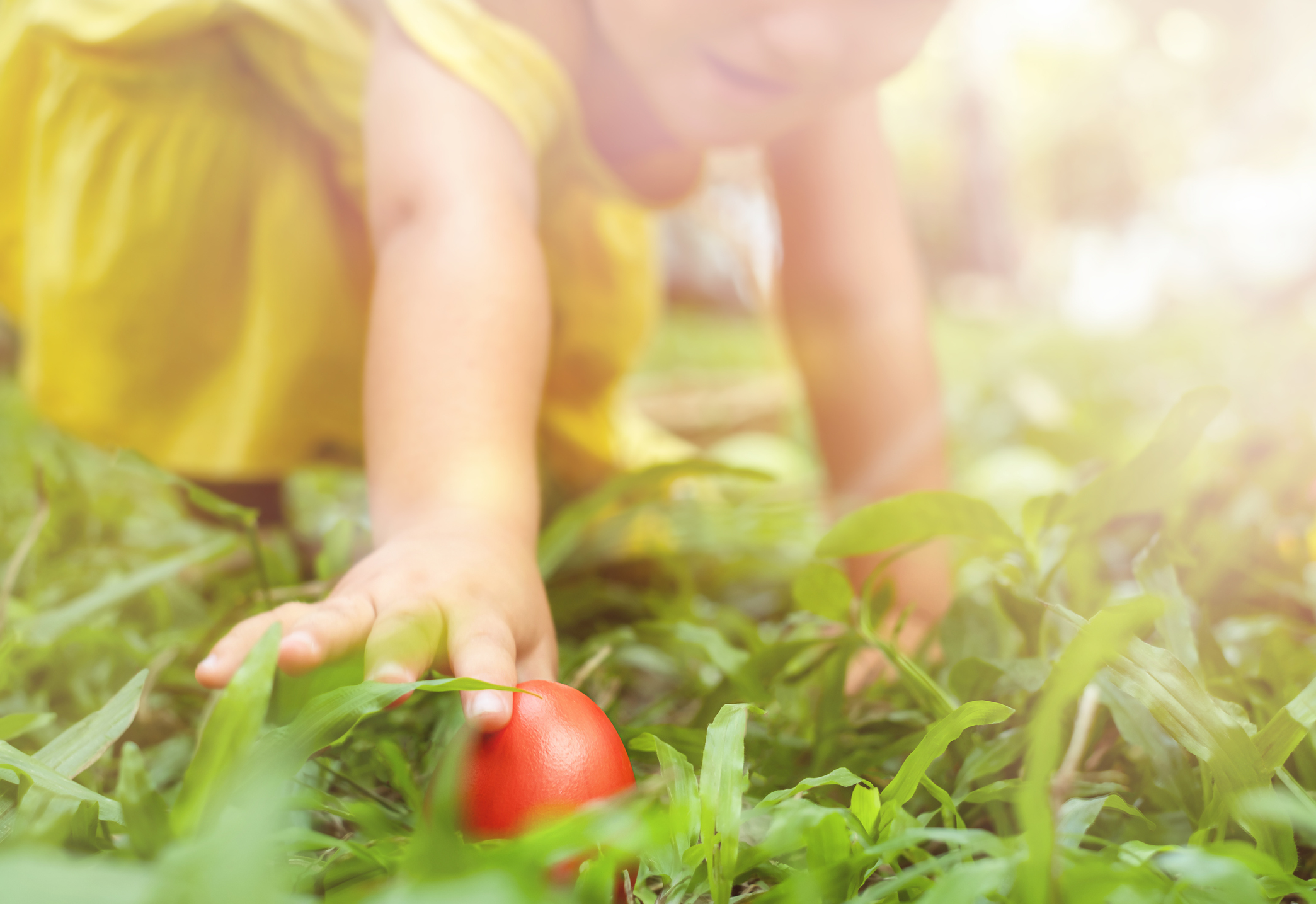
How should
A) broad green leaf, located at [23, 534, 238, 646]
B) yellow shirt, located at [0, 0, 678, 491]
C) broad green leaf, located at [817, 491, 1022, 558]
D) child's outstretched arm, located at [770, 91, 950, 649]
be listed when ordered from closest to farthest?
broad green leaf, located at [817, 491, 1022, 558], broad green leaf, located at [23, 534, 238, 646], yellow shirt, located at [0, 0, 678, 491], child's outstretched arm, located at [770, 91, 950, 649]

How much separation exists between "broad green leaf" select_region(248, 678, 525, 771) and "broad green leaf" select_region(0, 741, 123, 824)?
7cm

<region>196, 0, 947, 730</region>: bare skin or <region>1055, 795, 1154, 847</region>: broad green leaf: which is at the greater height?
<region>196, 0, 947, 730</region>: bare skin

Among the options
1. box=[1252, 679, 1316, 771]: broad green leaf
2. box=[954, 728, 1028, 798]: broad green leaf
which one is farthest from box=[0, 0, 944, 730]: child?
box=[1252, 679, 1316, 771]: broad green leaf

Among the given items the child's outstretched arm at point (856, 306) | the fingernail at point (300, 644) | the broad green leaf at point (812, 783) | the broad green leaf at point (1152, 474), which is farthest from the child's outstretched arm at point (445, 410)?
the child's outstretched arm at point (856, 306)

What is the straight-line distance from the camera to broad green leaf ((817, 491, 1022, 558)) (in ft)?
1.76

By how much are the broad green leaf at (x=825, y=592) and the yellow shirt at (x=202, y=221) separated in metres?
0.63

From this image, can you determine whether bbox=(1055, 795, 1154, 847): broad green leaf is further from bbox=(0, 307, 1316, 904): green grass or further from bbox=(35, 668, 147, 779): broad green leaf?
bbox=(35, 668, 147, 779): broad green leaf

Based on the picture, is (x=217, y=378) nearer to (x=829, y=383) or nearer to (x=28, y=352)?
(x=28, y=352)

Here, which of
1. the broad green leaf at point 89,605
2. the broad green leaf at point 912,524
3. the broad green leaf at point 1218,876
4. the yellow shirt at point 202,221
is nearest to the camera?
the broad green leaf at point 1218,876

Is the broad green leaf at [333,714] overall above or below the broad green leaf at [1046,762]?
below

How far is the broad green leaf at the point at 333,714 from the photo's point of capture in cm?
38

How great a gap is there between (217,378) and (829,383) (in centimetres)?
89

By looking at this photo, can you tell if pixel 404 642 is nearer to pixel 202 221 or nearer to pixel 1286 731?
pixel 1286 731

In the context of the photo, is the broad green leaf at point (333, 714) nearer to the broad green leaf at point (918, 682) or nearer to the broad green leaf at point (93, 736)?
the broad green leaf at point (93, 736)
